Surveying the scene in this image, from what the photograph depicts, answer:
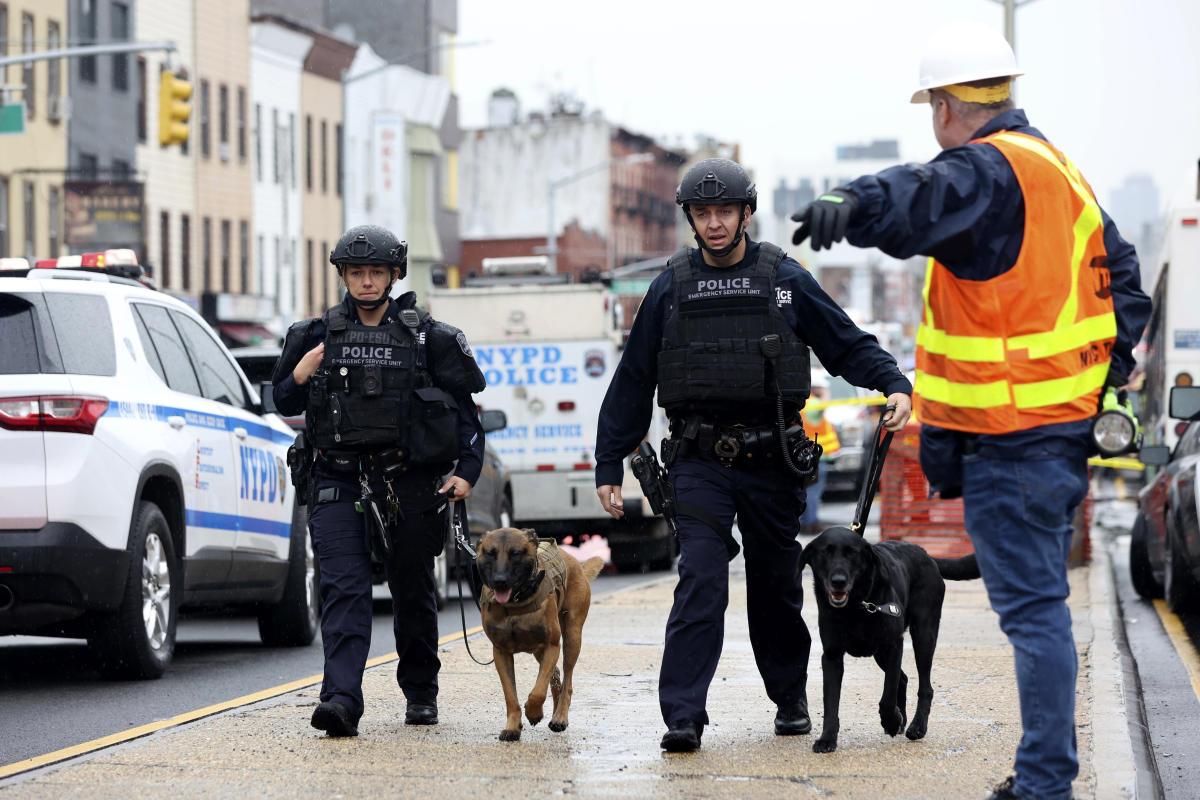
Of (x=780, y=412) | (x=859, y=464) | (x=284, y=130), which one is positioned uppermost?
(x=284, y=130)

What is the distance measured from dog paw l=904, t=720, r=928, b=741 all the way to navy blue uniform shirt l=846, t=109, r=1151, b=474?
1.87 m

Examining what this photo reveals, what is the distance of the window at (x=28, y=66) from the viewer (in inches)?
1556

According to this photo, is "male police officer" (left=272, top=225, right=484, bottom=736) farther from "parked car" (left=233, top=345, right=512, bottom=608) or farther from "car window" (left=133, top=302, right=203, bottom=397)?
"parked car" (left=233, top=345, right=512, bottom=608)

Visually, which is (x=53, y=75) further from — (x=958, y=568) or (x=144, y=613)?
(x=958, y=568)

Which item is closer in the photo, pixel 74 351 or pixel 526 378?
pixel 74 351

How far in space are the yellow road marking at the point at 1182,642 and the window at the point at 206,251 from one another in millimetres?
36359

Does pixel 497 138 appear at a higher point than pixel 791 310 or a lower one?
higher

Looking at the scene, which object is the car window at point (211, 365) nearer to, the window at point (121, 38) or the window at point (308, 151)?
the window at point (121, 38)

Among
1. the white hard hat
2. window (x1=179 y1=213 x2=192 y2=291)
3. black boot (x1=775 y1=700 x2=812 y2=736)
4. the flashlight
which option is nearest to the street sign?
the flashlight

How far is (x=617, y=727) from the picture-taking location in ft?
25.7

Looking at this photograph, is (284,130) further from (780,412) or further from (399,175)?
(780,412)

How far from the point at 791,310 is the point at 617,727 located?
171 cm

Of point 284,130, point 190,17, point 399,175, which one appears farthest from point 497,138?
point 190,17

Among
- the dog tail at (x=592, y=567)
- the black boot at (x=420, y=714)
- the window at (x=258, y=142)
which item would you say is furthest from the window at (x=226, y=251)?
the black boot at (x=420, y=714)
